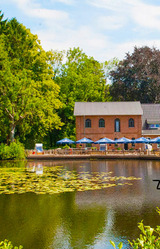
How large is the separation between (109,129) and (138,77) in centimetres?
1258

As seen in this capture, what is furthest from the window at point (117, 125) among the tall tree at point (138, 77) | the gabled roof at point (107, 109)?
the tall tree at point (138, 77)

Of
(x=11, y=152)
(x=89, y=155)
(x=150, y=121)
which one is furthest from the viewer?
(x=150, y=121)

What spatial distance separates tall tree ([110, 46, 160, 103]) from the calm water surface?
144 feet

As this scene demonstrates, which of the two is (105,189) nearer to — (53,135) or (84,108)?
(84,108)

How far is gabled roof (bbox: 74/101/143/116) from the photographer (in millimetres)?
50906

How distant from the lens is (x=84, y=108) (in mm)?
51656

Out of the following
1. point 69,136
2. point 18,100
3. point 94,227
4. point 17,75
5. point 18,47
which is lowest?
point 94,227

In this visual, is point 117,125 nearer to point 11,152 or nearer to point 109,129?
point 109,129

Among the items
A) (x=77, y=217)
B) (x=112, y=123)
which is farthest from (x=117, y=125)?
(x=77, y=217)

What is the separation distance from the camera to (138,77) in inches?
2255

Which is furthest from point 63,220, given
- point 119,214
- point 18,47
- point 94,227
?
point 18,47

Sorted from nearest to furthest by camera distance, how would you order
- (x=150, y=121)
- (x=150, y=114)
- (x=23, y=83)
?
(x=23, y=83) < (x=150, y=121) < (x=150, y=114)

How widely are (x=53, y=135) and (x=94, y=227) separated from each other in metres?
47.4

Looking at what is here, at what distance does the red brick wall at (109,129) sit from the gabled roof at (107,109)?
79 cm
